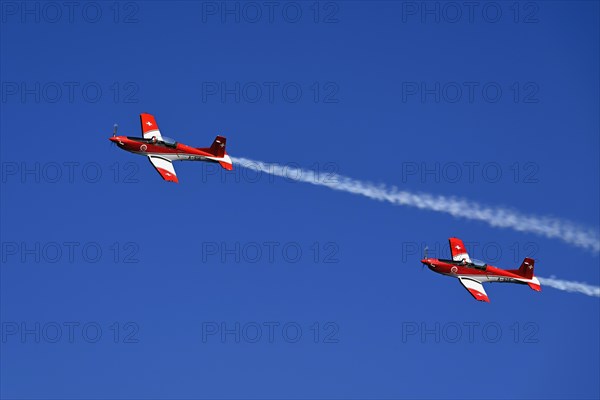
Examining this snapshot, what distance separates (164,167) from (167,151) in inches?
84.4

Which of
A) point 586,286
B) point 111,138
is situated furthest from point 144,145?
point 586,286

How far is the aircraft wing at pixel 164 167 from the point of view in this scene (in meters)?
141

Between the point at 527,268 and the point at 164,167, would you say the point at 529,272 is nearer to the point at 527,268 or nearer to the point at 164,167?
the point at 527,268

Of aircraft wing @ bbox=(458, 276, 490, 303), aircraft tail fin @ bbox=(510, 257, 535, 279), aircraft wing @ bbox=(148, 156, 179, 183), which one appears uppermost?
aircraft wing @ bbox=(148, 156, 179, 183)

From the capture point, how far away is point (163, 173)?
464 feet

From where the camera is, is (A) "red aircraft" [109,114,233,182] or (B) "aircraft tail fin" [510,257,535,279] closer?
(A) "red aircraft" [109,114,233,182]

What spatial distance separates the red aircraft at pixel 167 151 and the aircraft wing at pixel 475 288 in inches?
1196

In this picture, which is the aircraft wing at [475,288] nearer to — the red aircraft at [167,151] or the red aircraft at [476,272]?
the red aircraft at [476,272]

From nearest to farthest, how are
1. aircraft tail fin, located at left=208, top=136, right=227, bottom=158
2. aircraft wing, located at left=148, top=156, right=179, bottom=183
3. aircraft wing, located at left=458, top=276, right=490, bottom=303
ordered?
1. aircraft wing, located at left=148, top=156, right=179, bottom=183
2. aircraft tail fin, located at left=208, top=136, right=227, bottom=158
3. aircraft wing, located at left=458, top=276, right=490, bottom=303

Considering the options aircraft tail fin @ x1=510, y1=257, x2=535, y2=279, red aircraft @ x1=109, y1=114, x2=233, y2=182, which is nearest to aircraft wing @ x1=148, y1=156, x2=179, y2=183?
red aircraft @ x1=109, y1=114, x2=233, y2=182

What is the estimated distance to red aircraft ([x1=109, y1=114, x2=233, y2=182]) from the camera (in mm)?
142375

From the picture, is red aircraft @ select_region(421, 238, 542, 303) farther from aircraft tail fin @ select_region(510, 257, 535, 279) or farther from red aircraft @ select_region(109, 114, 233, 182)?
red aircraft @ select_region(109, 114, 233, 182)

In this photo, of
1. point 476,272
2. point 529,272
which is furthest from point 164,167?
point 529,272

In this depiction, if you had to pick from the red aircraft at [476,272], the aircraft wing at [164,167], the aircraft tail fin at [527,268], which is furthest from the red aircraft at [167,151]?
the aircraft tail fin at [527,268]
